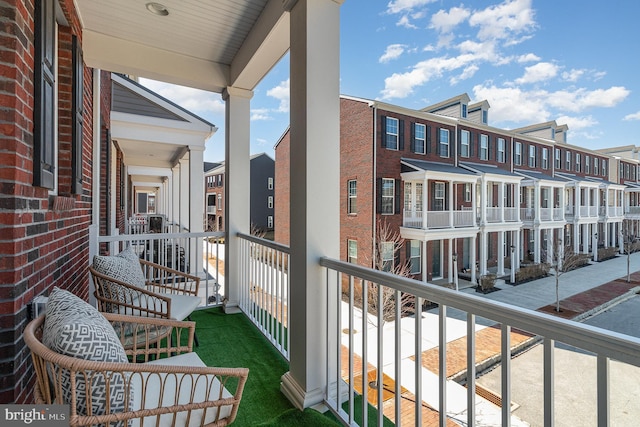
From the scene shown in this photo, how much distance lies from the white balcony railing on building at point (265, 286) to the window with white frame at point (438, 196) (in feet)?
33.0

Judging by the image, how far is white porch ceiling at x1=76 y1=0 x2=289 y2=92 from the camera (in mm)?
2508

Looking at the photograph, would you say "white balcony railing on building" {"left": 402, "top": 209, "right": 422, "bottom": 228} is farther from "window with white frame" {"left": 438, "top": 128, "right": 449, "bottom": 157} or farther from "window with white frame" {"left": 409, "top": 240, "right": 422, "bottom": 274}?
"window with white frame" {"left": 438, "top": 128, "right": 449, "bottom": 157}

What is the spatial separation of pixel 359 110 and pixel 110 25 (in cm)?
914

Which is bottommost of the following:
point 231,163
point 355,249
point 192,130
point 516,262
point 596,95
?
point 516,262

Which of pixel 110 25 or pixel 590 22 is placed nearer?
pixel 110 25

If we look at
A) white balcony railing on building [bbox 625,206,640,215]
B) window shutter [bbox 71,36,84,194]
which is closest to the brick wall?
window shutter [bbox 71,36,84,194]

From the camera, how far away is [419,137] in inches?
464

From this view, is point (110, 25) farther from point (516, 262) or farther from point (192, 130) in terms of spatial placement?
point (516, 262)

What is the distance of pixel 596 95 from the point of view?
349 inches

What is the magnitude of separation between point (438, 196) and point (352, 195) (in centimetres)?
341

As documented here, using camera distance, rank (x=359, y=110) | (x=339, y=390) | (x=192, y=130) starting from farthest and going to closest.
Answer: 1. (x=359, y=110)
2. (x=192, y=130)
3. (x=339, y=390)

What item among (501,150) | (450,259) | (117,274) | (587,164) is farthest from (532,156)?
(117,274)

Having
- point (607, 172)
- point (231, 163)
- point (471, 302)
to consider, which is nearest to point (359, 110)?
point (231, 163)

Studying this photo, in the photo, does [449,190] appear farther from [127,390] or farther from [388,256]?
[127,390]
